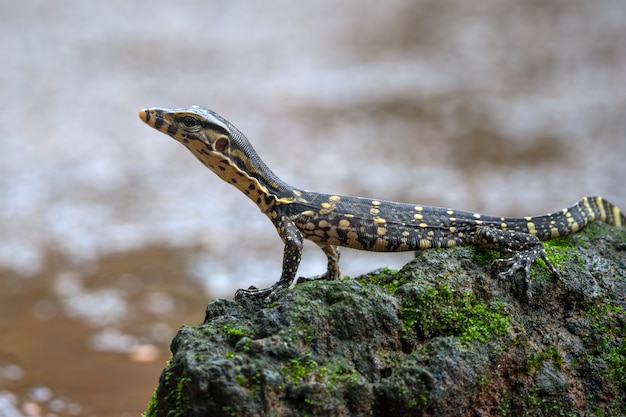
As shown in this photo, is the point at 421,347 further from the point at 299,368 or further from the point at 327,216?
the point at 327,216

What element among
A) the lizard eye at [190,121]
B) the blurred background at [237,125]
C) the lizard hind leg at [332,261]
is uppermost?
the blurred background at [237,125]

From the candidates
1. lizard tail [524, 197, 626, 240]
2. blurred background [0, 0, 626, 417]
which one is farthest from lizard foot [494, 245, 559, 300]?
blurred background [0, 0, 626, 417]

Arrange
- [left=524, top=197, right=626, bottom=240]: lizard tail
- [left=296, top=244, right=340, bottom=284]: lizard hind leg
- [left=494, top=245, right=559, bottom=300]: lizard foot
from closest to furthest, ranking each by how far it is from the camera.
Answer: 1. [left=494, top=245, right=559, bottom=300]: lizard foot
2. [left=524, top=197, right=626, bottom=240]: lizard tail
3. [left=296, top=244, right=340, bottom=284]: lizard hind leg

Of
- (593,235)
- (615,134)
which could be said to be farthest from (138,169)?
(593,235)

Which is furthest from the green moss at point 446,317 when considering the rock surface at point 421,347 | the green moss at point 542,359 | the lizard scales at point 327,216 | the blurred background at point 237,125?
the blurred background at point 237,125

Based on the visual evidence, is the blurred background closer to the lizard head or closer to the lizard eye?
the lizard head

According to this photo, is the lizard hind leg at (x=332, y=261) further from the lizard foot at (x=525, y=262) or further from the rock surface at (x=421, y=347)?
the lizard foot at (x=525, y=262)

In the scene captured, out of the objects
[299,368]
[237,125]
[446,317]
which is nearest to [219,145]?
[299,368]
